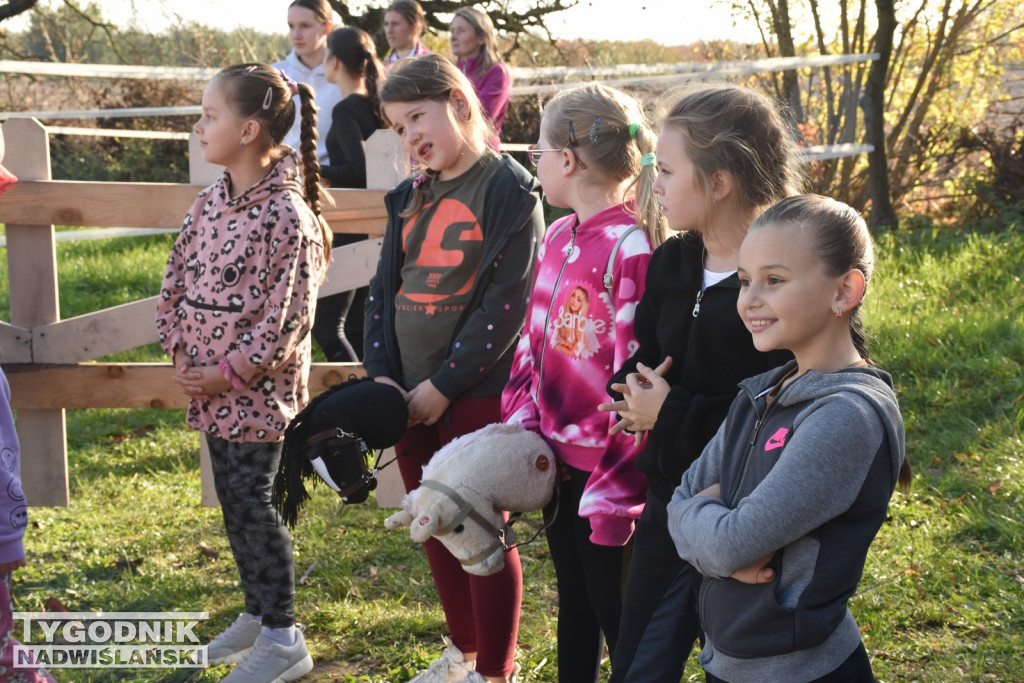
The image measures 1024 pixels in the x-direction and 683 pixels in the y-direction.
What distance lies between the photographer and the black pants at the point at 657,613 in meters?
2.22

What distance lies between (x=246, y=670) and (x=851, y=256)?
2315 mm

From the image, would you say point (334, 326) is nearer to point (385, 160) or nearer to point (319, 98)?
point (385, 160)

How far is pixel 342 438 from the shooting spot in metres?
2.85

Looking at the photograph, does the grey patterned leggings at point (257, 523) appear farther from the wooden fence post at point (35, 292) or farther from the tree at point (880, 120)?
the tree at point (880, 120)

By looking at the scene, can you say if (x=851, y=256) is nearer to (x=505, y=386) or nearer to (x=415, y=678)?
(x=505, y=386)

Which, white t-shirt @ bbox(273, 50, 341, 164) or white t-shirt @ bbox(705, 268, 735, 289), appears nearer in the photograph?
white t-shirt @ bbox(705, 268, 735, 289)

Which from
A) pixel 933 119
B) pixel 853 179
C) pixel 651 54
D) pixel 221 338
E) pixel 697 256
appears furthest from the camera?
pixel 651 54

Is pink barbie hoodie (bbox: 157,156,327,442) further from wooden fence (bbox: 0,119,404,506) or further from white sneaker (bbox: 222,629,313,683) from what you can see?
wooden fence (bbox: 0,119,404,506)

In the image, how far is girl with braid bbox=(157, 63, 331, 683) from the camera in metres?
3.18

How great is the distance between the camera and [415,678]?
3.22 m

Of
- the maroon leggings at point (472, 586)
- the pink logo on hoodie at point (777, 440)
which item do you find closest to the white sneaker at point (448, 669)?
the maroon leggings at point (472, 586)

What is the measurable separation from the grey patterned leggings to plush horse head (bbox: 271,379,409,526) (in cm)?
34

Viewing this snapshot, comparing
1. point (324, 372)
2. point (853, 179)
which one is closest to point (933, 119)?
point (853, 179)

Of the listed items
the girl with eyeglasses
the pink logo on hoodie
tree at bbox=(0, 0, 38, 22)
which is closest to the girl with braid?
the girl with eyeglasses
